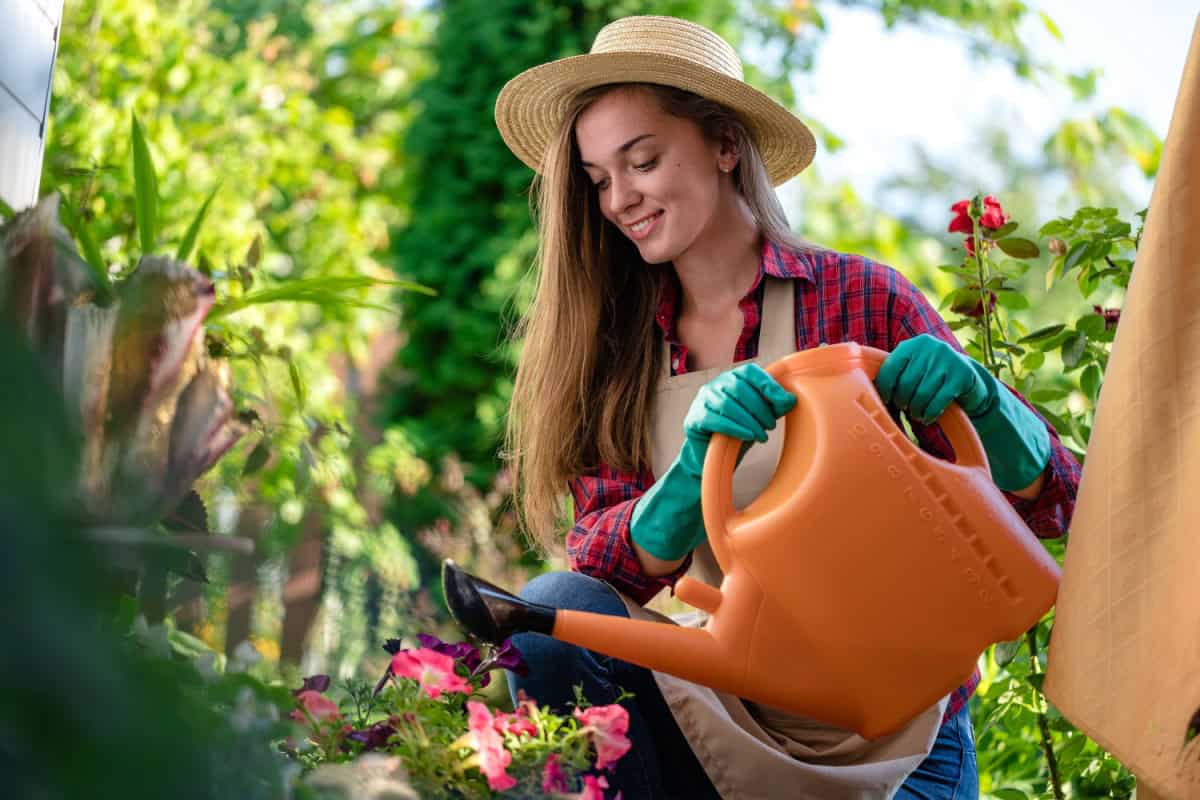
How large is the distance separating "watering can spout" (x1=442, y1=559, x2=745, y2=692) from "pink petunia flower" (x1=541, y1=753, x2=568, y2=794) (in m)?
0.17

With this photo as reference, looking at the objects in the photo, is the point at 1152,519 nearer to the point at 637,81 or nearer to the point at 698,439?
the point at 698,439

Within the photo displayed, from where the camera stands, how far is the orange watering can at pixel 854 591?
1.14m

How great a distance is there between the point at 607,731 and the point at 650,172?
3.15 ft

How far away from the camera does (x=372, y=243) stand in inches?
234

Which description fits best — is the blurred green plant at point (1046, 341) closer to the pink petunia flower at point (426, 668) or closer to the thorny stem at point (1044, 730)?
the thorny stem at point (1044, 730)

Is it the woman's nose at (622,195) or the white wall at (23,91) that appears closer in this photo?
the white wall at (23,91)

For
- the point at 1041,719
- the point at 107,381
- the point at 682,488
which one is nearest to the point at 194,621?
the point at 107,381

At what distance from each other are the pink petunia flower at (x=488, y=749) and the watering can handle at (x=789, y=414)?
0.35 metres

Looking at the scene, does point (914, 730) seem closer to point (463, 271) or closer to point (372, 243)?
point (463, 271)

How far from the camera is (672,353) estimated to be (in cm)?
184

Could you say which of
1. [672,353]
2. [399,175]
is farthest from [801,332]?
[399,175]

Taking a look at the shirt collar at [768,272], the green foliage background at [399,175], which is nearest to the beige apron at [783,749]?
the shirt collar at [768,272]

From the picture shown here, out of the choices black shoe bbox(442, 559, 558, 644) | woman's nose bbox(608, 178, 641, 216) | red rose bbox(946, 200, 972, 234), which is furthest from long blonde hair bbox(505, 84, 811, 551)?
black shoe bbox(442, 559, 558, 644)

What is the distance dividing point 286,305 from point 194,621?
3746 millimetres
